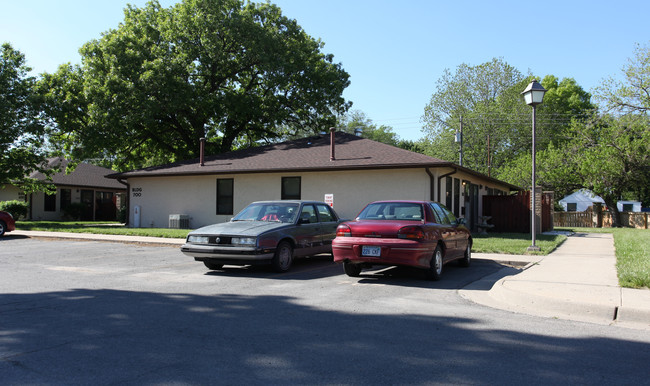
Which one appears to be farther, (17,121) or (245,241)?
(17,121)

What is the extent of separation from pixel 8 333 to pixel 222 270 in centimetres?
544

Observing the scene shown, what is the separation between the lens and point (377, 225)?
8812 mm

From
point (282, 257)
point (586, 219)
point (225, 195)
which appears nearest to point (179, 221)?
point (225, 195)

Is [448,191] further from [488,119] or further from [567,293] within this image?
[488,119]

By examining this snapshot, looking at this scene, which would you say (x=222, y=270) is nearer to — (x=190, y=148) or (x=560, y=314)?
(x=560, y=314)

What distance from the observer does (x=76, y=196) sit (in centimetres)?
3575

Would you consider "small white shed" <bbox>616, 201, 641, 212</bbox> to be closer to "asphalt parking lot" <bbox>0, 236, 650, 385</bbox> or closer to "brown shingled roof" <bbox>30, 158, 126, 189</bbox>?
"brown shingled roof" <bbox>30, 158, 126, 189</bbox>

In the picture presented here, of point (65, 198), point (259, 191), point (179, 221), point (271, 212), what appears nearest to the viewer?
point (271, 212)

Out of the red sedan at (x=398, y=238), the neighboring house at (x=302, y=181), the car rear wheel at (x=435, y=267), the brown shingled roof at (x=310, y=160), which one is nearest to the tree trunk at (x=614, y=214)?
the neighboring house at (x=302, y=181)

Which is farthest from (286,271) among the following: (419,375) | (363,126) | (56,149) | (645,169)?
(363,126)

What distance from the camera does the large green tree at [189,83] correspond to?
27062 millimetres

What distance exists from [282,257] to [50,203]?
101 ft

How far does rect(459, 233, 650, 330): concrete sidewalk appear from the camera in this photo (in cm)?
620

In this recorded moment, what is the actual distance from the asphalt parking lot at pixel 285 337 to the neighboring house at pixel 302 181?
928 cm
